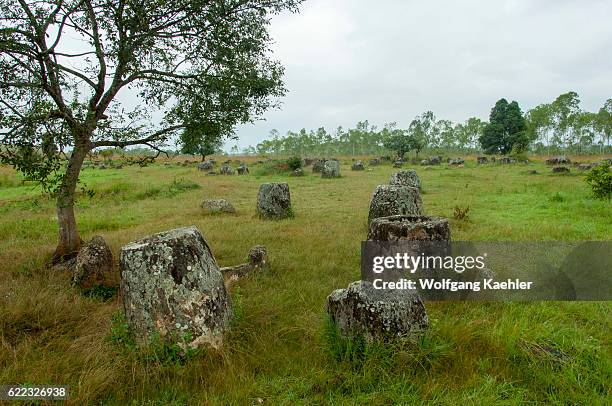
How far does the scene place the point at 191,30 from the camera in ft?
24.8

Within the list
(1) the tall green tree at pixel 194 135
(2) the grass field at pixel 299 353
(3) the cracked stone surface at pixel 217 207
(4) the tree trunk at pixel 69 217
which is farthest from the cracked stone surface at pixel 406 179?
(4) the tree trunk at pixel 69 217

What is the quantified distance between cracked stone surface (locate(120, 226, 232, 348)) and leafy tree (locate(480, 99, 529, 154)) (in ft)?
188

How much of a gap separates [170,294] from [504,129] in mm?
60208

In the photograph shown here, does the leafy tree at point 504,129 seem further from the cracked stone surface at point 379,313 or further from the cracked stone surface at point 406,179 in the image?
the cracked stone surface at point 379,313

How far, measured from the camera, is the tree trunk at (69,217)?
7.37m

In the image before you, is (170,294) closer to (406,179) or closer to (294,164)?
(406,179)

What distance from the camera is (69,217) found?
7.86 meters

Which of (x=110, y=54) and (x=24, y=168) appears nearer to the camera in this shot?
(x=24, y=168)

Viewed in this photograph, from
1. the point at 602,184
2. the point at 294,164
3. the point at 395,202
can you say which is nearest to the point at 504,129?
the point at 294,164

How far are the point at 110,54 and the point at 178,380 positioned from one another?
527cm

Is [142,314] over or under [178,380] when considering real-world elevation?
over

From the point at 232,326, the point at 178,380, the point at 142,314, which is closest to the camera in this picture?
the point at 178,380

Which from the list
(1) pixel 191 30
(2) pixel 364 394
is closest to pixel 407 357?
(2) pixel 364 394

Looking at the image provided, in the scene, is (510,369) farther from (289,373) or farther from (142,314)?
(142,314)
